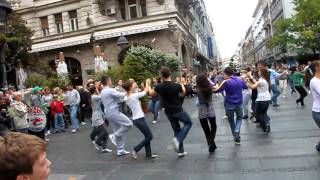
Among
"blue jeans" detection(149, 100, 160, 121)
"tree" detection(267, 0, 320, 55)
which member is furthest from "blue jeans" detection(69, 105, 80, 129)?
"tree" detection(267, 0, 320, 55)

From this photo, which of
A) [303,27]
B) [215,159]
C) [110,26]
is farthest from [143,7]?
[215,159]

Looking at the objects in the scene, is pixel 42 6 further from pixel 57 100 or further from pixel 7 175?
pixel 7 175

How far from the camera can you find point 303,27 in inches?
1885

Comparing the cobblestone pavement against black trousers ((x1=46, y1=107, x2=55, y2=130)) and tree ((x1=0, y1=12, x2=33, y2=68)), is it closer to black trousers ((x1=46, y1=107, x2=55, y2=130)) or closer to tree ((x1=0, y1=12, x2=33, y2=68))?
black trousers ((x1=46, y1=107, x2=55, y2=130))

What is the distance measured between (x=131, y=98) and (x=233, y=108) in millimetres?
2287

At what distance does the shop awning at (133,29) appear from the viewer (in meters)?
33.4

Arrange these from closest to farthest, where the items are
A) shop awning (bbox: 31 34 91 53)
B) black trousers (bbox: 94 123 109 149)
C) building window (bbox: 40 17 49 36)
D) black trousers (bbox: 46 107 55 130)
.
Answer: black trousers (bbox: 94 123 109 149), black trousers (bbox: 46 107 55 130), shop awning (bbox: 31 34 91 53), building window (bbox: 40 17 49 36)

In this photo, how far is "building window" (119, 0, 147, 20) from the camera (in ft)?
114

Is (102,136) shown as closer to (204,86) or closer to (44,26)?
(204,86)

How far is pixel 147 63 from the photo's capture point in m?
25.7

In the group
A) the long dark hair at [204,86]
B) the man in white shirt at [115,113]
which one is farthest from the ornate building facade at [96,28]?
the long dark hair at [204,86]

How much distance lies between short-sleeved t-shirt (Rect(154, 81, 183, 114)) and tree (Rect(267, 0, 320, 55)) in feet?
128

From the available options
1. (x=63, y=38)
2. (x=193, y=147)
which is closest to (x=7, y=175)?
(x=193, y=147)

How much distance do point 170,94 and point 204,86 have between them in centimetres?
84
